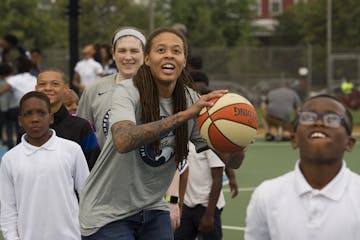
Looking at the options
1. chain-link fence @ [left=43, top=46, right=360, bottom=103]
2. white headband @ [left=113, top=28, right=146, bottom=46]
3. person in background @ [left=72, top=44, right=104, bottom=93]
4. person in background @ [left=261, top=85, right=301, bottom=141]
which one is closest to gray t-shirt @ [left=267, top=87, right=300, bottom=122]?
person in background @ [left=261, top=85, right=301, bottom=141]

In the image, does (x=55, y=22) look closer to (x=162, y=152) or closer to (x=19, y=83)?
(x=19, y=83)

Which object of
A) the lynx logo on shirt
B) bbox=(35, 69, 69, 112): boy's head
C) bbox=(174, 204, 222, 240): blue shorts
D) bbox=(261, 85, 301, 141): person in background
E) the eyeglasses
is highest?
the eyeglasses

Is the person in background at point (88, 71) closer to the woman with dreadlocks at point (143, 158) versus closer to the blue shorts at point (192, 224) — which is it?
the blue shorts at point (192, 224)

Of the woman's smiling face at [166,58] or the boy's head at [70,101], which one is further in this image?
the boy's head at [70,101]

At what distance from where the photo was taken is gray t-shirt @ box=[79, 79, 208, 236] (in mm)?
6211

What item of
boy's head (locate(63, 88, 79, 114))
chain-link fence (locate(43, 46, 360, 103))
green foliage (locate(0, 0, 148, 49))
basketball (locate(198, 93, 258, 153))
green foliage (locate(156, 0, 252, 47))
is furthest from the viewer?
green foliage (locate(156, 0, 252, 47))

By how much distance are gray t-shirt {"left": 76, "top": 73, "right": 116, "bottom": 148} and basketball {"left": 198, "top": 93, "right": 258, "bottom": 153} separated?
4.44ft

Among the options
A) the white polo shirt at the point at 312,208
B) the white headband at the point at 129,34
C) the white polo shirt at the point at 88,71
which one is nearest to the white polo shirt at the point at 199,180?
the white headband at the point at 129,34

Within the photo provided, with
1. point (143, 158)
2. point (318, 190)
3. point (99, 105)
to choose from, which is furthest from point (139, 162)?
point (318, 190)

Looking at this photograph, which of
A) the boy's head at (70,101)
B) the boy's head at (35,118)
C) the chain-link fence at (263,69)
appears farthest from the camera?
the chain-link fence at (263,69)

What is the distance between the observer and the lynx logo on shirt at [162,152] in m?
6.25

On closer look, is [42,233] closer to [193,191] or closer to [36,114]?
[36,114]

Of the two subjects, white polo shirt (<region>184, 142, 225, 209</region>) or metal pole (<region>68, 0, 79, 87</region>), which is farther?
metal pole (<region>68, 0, 79, 87</region>)

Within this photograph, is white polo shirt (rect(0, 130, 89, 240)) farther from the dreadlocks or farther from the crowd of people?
the dreadlocks
